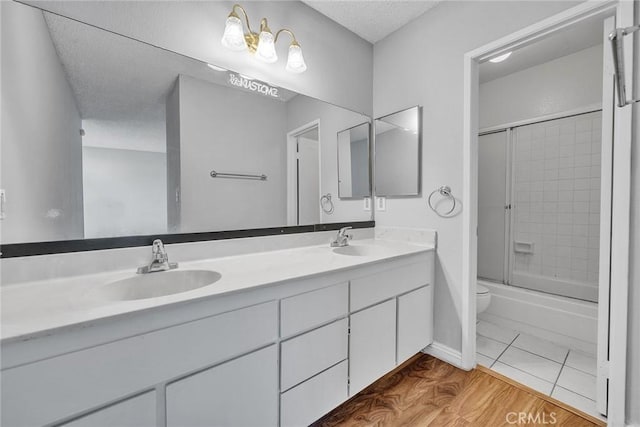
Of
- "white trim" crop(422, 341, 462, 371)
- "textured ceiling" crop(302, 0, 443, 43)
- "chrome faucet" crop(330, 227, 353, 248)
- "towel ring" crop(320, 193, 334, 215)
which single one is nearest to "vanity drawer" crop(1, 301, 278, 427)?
"chrome faucet" crop(330, 227, 353, 248)

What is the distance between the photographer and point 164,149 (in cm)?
121

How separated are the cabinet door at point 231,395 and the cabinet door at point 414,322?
0.85 meters

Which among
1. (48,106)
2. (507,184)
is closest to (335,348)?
(48,106)

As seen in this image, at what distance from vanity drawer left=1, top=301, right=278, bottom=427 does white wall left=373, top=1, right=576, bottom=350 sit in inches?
52.4

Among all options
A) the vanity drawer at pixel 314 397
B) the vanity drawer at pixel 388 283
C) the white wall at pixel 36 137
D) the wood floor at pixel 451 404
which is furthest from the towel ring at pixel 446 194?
the white wall at pixel 36 137

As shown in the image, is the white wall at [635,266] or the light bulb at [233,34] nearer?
the white wall at [635,266]

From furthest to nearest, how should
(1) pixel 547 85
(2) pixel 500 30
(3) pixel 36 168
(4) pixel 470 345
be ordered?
(1) pixel 547 85, (4) pixel 470 345, (2) pixel 500 30, (3) pixel 36 168

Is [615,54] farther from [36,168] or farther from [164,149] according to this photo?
[36,168]

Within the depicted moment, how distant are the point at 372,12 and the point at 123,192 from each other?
192 centimetres

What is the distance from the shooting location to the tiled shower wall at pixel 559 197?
86.1 inches

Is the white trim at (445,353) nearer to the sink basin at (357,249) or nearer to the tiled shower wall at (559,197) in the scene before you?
the sink basin at (357,249)

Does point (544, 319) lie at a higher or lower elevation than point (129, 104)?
lower

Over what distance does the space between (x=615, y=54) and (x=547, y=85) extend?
2.15 m

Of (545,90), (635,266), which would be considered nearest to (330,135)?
(635,266)
